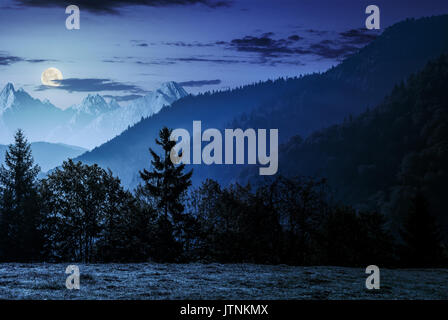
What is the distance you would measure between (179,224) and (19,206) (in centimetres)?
2186

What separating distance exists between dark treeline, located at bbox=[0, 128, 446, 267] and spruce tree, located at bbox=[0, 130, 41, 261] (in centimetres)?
13

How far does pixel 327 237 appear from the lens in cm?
5094

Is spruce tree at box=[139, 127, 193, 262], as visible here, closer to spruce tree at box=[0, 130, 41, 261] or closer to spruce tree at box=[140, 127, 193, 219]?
spruce tree at box=[140, 127, 193, 219]

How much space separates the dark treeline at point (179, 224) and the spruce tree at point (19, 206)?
13 centimetres

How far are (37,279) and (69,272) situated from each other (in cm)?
188

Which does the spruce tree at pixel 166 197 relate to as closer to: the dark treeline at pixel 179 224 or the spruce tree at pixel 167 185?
the spruce tree at pixel 167 185

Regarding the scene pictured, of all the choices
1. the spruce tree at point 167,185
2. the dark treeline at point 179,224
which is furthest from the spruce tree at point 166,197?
the dark treeline at point 179,224

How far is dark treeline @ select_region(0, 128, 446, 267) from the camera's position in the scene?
165 feet

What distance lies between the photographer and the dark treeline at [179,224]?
5019 centimetres

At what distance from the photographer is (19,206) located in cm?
5975

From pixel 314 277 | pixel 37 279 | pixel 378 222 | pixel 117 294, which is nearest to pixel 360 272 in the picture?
pixel 314 277

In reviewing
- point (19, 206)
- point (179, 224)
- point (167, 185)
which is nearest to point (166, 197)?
point (167, 185)
